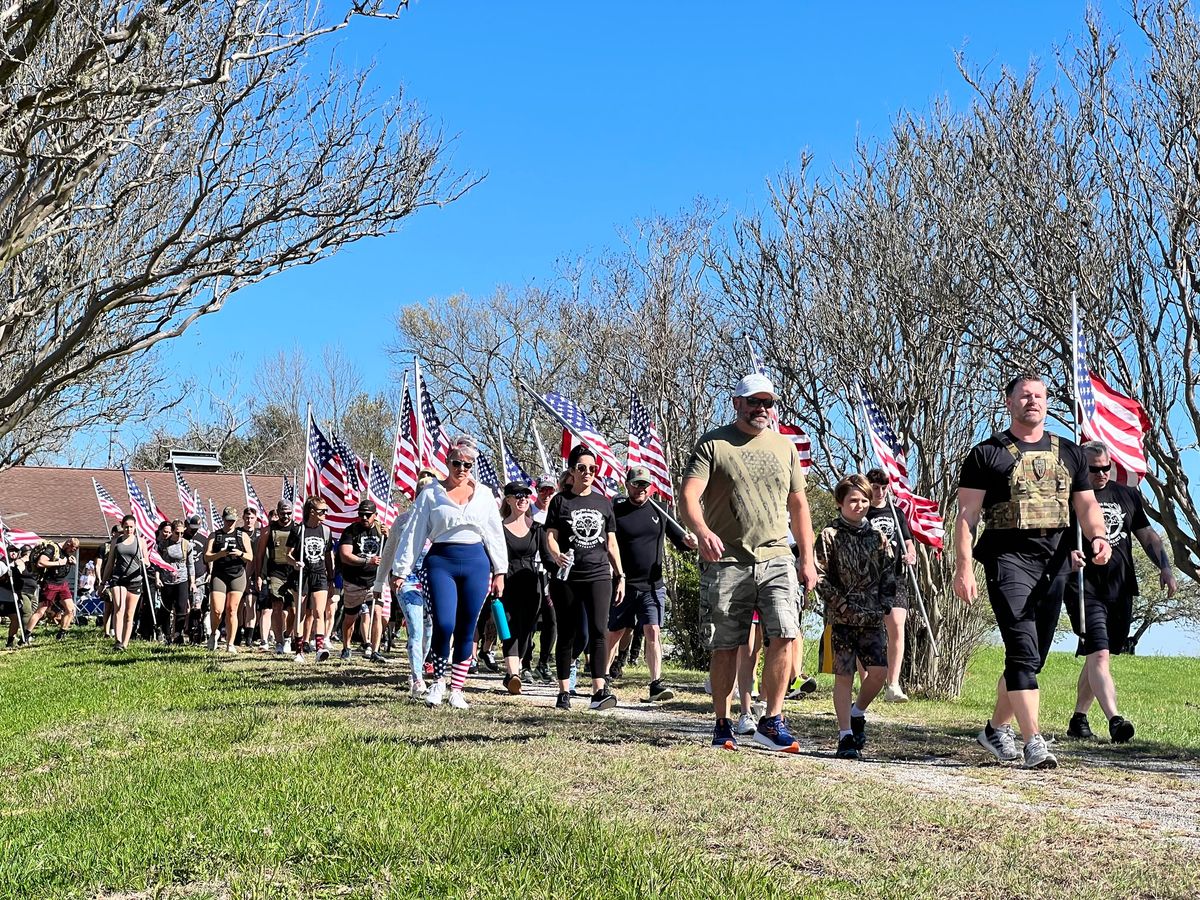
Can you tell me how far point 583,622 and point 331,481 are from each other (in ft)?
28.6

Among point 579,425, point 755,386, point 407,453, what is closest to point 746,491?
point 755,386

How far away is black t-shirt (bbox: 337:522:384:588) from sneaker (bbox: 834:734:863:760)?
860 cm

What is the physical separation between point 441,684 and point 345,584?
6087mm

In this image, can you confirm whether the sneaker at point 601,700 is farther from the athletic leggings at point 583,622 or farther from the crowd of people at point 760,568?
the athletic leggings at point 583,622

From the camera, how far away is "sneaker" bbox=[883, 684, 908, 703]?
473 inches

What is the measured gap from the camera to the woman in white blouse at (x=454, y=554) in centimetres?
950

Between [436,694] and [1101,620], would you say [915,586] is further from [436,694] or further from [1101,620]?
[436,694]

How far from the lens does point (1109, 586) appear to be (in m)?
9.37

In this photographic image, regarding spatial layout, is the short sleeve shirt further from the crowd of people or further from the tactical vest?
the tactical vest

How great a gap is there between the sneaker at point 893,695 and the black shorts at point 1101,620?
277 cm

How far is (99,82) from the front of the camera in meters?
13.6

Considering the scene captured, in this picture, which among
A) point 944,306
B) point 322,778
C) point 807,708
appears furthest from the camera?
point 944,306

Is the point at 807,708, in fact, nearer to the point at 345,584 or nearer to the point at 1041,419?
the point at 1041,419

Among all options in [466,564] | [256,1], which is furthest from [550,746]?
[256,1]
